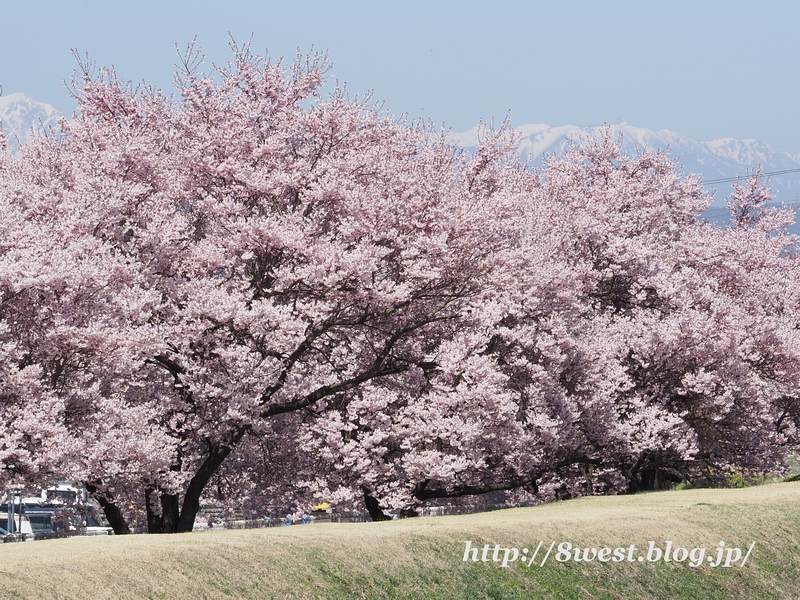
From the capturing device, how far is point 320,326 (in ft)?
89.1

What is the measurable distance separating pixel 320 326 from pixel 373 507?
6021 millimetres

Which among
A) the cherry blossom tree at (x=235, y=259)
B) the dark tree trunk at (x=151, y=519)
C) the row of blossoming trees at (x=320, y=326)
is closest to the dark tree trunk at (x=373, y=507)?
the row of blossoming trees at (x=320, y=326)

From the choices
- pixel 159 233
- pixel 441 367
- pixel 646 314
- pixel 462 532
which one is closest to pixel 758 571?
pixel 462 532

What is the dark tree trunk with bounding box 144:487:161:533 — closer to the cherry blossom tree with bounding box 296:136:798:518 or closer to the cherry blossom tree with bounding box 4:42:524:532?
the cherry blossom tree with bounding box 4:42:524:532

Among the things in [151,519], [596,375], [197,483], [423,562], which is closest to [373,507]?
[197,483]

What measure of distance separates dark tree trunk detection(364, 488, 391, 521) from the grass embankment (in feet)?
12.7

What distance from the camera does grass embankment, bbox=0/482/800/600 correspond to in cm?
1544

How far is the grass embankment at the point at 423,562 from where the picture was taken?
50.6 feet

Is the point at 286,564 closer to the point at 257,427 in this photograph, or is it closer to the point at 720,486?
the point at 257,427

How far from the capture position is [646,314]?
35156mm

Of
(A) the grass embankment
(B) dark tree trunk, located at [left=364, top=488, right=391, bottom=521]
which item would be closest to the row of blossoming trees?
(B) dark tree trunk, located at [left=364, top=488, right=391, bottom=521]

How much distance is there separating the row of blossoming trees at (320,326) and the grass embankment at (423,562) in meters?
3.61

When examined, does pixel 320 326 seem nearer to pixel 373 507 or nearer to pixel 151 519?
pixel 373 507

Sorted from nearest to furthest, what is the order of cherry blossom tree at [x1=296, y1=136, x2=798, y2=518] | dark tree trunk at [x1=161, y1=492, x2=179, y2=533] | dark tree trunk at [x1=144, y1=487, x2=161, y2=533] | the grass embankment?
the grass embankment
dark tree trunk at [x1=161, y1=492, x2=179, y2=533]
cherry blossom tree at [x1=296, y1=136, x2=798, y2=518]
dark tree trunk at [x1=144, y1=487, x2=161, y2=533]
